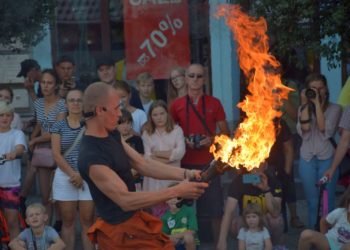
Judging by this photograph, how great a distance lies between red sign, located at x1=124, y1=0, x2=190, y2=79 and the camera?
11602 mm

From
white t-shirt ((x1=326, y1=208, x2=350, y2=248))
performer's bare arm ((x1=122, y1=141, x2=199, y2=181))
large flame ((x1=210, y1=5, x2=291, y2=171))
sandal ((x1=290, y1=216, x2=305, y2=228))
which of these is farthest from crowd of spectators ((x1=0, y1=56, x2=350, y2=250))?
performer's bare arm ((x1=122, y1=141, x2=199, y2=181))

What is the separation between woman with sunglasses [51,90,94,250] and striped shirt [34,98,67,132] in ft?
1.03

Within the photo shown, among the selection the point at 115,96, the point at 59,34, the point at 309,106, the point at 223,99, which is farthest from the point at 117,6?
the point at 115,96

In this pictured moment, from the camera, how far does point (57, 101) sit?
30.2ft

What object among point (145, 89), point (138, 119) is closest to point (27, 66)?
point (145, 89)

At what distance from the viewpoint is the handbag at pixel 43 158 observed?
9.08 m

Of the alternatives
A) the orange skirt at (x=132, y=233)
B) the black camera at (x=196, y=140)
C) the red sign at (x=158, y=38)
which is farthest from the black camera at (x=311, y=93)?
the red sign at (x=158, y=38)

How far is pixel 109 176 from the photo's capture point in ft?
19.8

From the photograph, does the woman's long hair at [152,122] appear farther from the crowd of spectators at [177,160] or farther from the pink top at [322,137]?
the pink top at [322,137]

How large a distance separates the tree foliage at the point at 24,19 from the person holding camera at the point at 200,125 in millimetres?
1720

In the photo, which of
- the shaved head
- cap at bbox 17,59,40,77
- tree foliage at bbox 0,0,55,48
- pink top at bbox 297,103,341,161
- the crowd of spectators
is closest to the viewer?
the shaved head

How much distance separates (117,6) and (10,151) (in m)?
3.50

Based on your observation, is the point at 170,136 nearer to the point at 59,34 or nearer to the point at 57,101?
the point at 57,101

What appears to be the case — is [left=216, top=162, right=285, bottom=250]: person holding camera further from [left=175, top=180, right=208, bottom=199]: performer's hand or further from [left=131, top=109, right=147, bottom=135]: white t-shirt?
[left=175, top=180, right=208, bottom=199]: performer's hand
